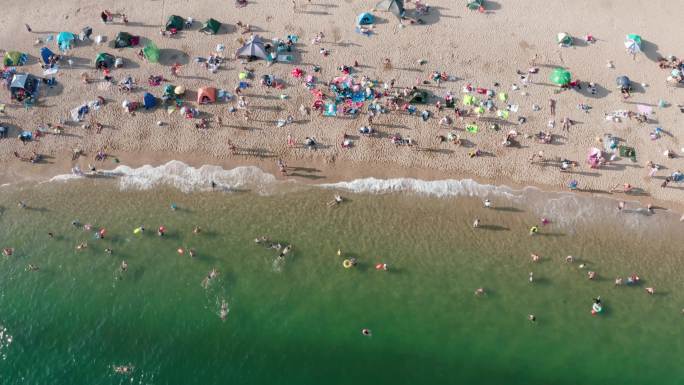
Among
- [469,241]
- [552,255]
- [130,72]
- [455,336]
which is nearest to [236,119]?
[130,72]

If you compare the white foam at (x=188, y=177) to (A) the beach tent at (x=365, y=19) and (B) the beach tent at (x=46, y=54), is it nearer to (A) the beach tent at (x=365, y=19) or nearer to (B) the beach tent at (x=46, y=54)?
(B) the beach tent at (x=46, y=54)

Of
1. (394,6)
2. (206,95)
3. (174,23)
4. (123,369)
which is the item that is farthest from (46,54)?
(394,6)

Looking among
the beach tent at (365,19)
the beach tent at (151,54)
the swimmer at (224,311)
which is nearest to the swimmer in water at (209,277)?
the swimmer at (224,311)

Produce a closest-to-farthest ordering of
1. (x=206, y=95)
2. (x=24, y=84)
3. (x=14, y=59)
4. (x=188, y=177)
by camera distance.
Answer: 1. (x=188, y=177)
2. (x=206, y=95)
3. (x=24, y=84)
4. (x=14, y=59)

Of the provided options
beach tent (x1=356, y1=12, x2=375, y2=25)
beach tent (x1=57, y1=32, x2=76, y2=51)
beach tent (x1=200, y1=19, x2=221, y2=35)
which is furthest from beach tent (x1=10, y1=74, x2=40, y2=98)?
beach tent (x1=356, y1=12, x2=375, y2=25)

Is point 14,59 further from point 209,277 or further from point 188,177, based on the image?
point 209,277
